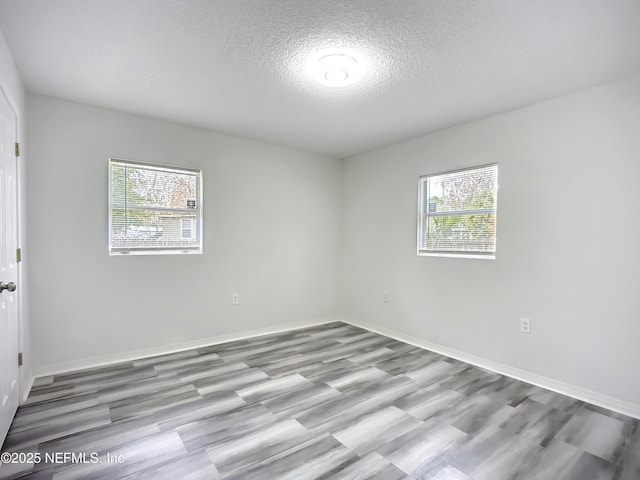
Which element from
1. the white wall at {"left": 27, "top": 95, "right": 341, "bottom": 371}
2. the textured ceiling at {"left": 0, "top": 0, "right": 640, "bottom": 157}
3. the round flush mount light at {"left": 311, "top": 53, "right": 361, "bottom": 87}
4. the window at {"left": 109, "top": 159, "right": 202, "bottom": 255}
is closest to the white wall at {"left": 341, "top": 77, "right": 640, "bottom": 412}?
the textured ceiling at {"left": 0, "top": 0, "right": 640, "bottom": 157}

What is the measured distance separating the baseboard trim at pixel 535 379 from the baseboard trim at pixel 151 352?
1.45 m

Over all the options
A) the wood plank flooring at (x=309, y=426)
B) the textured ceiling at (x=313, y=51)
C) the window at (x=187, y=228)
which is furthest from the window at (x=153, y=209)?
the wood plank flooring at (x=309, y=426)

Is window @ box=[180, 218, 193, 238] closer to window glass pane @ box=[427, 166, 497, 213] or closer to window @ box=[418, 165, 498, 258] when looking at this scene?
window @ box=[418, 165, 498, 258]

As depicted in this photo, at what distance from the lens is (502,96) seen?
2787 millimetres

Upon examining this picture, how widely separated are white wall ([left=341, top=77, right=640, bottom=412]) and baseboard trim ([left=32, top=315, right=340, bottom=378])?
64.1 inches

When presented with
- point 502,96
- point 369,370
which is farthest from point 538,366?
point 502,96

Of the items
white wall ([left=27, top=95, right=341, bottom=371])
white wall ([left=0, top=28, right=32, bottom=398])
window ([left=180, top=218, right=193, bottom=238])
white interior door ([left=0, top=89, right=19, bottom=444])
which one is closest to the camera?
white interior door ([left=0, top=89, right=19, bottom=444])

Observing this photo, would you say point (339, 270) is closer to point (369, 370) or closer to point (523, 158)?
point (369, 370)

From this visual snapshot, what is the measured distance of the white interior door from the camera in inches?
76.3

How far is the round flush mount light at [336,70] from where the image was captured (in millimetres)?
2248

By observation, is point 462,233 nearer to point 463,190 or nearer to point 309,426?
point 463,190

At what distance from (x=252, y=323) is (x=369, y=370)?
1.68 metres

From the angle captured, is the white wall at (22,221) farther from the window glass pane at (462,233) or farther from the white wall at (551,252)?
the window glass pane at (462,233)

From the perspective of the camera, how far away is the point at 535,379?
2875 mm
